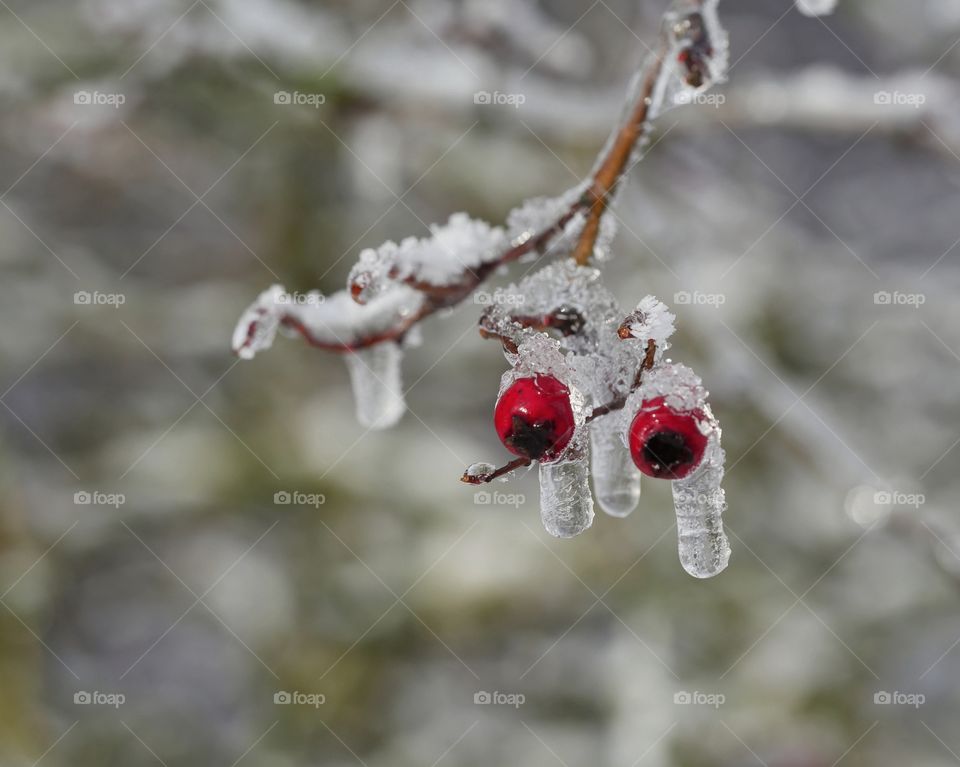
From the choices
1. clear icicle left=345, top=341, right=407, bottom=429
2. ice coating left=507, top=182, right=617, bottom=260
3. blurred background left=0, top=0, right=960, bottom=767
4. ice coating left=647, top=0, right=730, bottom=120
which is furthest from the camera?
blurred background left=0, top=0, right=960, bottom=767

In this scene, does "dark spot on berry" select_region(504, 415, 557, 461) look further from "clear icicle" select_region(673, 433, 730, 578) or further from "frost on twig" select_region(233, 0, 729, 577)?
"clear icicle" select_region(673, 433, 730, 578)

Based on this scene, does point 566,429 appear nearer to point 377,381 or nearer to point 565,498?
point 565,498

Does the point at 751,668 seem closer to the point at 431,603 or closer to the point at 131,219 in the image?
the point at 431,603

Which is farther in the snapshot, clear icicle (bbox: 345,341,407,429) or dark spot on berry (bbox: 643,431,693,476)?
clear icicle (bbox: 345,341,407,429)

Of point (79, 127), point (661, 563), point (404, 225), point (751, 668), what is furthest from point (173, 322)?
point (751, 668)

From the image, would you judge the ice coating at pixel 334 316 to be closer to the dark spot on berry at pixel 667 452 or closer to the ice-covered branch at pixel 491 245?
the ice-covered branch at pixel 491 245

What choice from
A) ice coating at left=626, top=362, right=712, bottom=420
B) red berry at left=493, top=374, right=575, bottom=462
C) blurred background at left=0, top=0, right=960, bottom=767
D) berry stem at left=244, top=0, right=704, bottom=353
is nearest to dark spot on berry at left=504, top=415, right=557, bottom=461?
red berry at left=493, top=374, right=575, bottom=462
